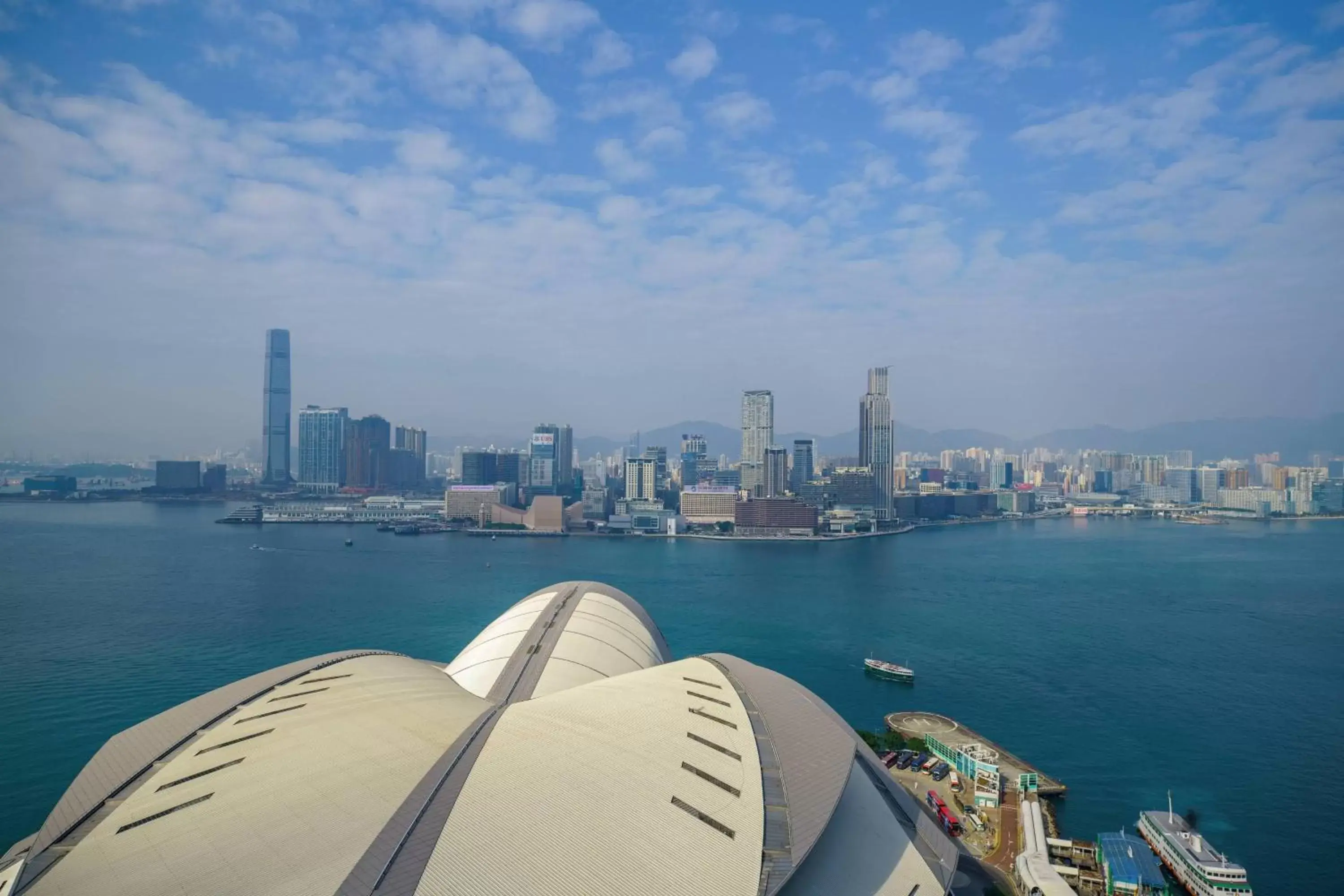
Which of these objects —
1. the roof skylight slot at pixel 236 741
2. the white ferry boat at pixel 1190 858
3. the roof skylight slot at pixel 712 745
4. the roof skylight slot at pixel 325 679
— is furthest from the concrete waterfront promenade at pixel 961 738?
the roof skylight slot at pixel 236 741

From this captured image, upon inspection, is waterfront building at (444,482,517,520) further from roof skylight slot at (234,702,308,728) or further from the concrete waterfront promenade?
roof skylight slot at (234,702,308,728)

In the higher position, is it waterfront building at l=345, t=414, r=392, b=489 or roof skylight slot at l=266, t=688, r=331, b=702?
waterfront building at l=345, t=414, r=392, b=489

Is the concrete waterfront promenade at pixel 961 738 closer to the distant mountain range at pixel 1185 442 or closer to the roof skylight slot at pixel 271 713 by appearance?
the roof skylight slot at pixel 271 713

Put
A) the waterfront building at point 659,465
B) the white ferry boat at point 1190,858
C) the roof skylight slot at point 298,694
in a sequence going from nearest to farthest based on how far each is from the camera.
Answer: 1. the roof skylight slot at point 298,694
2. the white ferry boat at point 1190,858
3. the waterfront building at point 659,465

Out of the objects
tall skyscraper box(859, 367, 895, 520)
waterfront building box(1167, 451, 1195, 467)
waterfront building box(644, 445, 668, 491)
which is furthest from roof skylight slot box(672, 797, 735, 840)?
waterfront building box(1167, 451, 1195, 467)

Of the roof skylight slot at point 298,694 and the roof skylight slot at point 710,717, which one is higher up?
the roof skylight slot at point 710,717

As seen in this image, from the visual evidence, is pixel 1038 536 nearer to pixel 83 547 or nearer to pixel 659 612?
pixel 659 612

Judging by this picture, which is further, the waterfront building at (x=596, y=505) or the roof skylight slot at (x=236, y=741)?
the waterfront building at (x=596, y=505)

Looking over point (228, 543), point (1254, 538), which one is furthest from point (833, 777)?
point (1254, 538)
